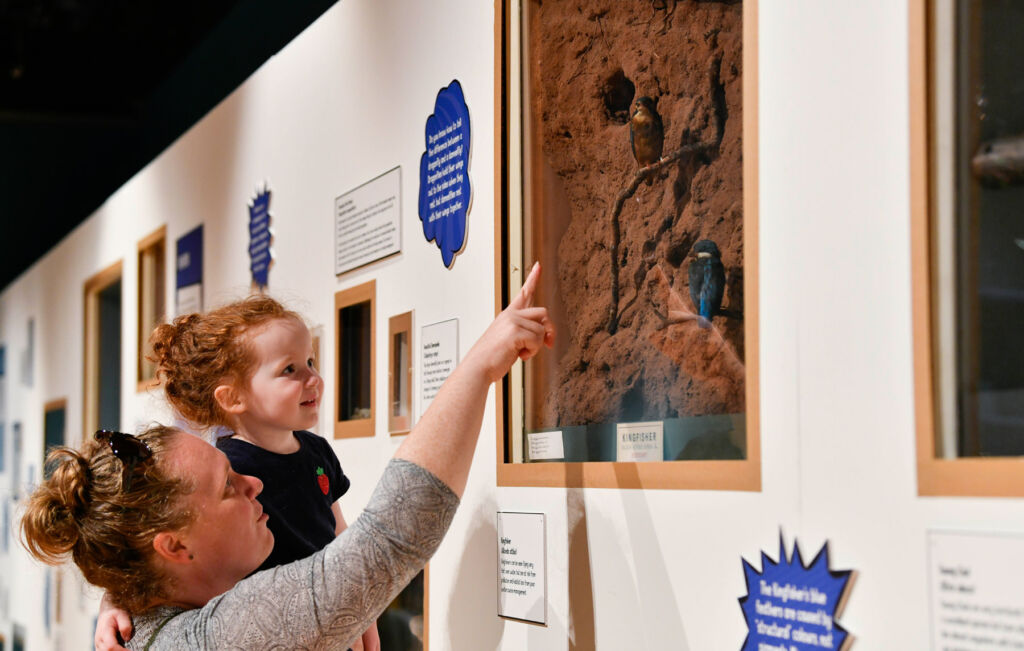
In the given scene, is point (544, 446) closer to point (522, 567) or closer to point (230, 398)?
point (522, 567)

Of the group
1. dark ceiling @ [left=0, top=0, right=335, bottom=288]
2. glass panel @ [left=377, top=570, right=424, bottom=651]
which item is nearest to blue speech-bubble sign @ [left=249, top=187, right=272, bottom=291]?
glass panel @ [left=377, top=570, right=424, bottom=651]

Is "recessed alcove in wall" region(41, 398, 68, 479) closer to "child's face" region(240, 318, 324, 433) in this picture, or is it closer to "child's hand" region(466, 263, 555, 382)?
"child's face" region(240, 318, 324, 433)

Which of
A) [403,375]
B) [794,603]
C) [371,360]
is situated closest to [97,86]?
[371,360]

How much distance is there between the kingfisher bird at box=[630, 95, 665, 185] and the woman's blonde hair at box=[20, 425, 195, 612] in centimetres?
92

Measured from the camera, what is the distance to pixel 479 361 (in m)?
1.79

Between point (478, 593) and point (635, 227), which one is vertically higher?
point (635, 227)

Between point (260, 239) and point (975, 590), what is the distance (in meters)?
2.64

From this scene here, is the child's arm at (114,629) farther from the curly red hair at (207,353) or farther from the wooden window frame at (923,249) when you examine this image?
the wooden window frame at (923,249)

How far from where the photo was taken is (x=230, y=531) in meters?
1.79

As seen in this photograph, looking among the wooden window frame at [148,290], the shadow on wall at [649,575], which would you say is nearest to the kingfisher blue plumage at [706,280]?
the shadow on wall at [649,575]

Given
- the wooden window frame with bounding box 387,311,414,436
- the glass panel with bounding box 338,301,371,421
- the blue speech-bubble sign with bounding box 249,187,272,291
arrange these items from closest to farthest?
the wooden window frame with bounding box 387,311,414,436 < the glass panel with bounding box 338,301,371,421 < the blue speech-bubble sign with bounding box 249,187,272,291

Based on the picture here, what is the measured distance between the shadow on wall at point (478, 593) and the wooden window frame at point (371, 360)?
0.53 metres

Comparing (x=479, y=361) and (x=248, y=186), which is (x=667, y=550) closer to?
(x=479, y=361)

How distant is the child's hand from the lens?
1.80 meters
